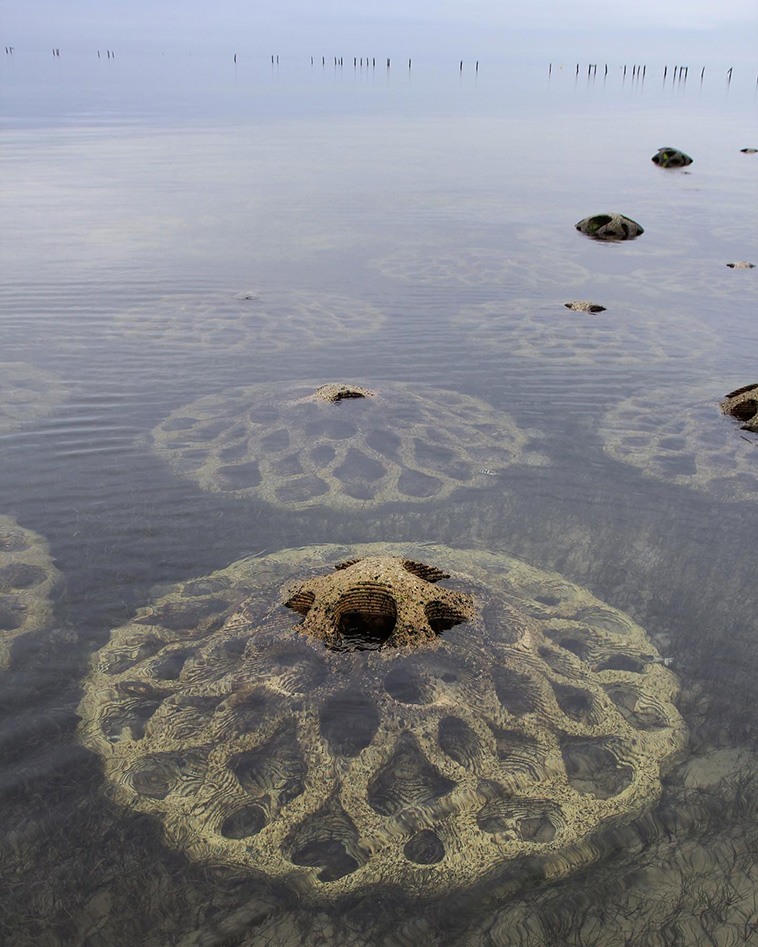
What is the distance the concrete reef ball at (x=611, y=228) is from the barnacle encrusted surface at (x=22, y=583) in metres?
19.1

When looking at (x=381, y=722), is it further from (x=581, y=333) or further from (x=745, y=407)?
(x=581, y=333)

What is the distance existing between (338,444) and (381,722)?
4922 mm

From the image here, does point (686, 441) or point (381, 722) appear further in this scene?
point (686, 441)

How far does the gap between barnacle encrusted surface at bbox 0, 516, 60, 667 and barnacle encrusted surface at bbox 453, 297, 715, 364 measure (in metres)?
8.25

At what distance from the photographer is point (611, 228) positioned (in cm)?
2266

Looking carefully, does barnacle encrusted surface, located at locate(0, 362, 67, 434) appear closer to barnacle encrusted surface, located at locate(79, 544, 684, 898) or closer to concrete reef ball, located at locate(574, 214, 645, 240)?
barnacle encrusted surface, located at locate(79, 544, 684, 898)

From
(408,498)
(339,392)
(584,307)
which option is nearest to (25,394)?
(339,392)

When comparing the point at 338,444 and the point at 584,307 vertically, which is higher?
the point at 338,444

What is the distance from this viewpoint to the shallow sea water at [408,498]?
4.41 metres

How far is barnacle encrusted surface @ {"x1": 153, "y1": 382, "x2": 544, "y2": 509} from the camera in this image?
8.98 metres

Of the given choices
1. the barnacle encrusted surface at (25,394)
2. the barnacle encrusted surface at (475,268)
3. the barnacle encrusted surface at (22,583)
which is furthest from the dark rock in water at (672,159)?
the barnacle encrusted surface at (22,583)

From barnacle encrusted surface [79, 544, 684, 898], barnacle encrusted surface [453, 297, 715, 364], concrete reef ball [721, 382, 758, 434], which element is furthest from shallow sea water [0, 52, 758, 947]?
concrete reef ball [721, 382, 758, 434]

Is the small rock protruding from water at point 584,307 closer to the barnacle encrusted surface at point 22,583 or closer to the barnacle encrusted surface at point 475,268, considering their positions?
the barnacle encrusted surface at point 475,268

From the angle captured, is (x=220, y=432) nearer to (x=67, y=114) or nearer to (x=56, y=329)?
(x=56, y=329)
